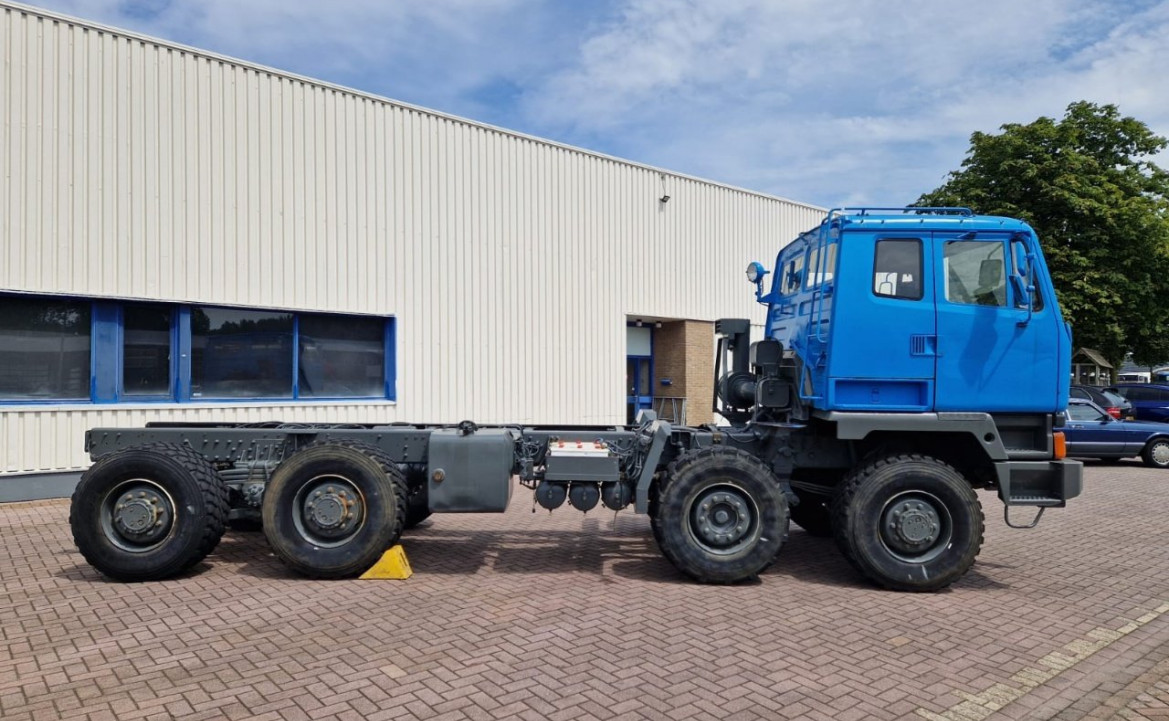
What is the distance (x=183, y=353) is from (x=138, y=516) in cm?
604

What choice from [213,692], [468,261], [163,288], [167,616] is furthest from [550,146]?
[213,692]

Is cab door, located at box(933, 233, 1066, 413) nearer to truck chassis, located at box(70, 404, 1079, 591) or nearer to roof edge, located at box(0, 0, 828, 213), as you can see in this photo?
truck chassis, located at box(70, 404, 1079, 591)

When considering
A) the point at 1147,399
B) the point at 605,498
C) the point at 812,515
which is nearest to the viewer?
the point at 605,498

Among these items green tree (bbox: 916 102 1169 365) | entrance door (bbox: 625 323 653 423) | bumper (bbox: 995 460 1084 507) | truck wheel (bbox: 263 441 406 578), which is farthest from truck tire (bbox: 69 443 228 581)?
green tree (bbox: 916 102 1169 365)

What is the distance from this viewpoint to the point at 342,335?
1336cm

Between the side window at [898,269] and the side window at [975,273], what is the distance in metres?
0.25

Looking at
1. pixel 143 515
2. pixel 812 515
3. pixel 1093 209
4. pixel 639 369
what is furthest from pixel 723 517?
pixel 1093 209

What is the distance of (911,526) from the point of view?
6340mm

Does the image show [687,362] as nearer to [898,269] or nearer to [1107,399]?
[1107,399]

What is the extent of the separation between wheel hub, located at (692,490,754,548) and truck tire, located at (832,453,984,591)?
0.81 meters

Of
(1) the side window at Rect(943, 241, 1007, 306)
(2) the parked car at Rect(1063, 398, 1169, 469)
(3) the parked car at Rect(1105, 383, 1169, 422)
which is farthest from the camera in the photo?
(3) the parked car at Rect(1105, 383, 1169, 422)

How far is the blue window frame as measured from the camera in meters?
10.6

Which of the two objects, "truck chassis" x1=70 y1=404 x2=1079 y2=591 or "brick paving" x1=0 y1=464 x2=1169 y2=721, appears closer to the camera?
"brick paving" x1=0 y1=464 x2=1169 y2=721

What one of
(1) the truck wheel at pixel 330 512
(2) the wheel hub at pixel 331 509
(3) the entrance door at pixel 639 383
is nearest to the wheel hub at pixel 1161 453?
(3) the entrance door at pixel 639 383
